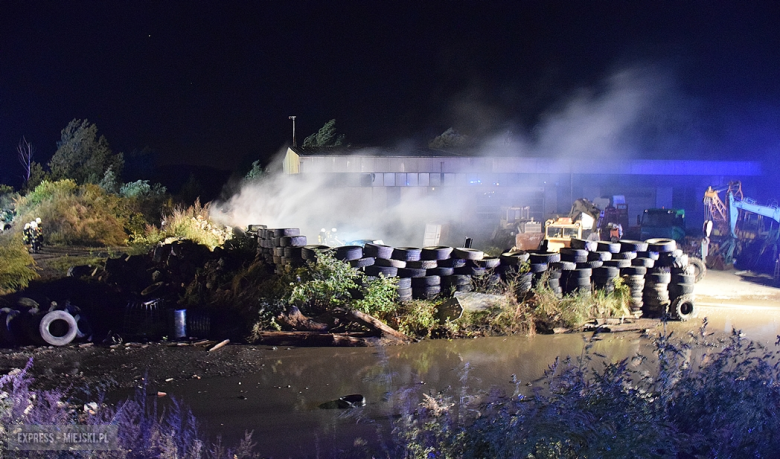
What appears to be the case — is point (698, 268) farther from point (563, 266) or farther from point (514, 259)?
point (514, 259)

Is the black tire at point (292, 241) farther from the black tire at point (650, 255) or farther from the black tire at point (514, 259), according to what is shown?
the black tire at point (650, 255)

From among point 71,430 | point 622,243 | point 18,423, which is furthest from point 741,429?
point 622,243

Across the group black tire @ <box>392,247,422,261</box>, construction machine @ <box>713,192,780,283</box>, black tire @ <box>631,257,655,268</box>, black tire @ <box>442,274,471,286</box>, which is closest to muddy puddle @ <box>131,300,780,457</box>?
black tire @ <box>442,274,471,286</box>

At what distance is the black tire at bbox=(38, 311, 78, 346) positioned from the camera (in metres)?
8.13

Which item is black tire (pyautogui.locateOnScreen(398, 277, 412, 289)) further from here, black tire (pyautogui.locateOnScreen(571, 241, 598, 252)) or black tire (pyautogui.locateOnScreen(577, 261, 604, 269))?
black tire (pyautogui.locateOnScreen(571, 241, 598, 252))

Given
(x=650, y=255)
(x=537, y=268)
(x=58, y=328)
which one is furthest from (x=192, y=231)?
(x=650, y=255)

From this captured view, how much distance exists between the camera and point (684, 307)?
10.4m

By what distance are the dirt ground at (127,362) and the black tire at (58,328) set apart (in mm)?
120

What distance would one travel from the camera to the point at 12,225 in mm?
21188

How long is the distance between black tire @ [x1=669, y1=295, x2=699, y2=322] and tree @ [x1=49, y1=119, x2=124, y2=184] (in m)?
36.6

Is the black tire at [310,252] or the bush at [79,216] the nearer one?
the black tire at [310,252]

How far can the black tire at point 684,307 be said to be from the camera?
10.3m

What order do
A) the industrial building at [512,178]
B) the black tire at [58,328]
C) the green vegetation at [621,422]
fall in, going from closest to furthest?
1. the green vegetation at [621,422]
2. the black tire at [58,328]
3. the industrial building at [512,178]

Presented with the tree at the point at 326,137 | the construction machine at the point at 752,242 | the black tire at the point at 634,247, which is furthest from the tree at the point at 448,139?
the black tire at the point at 634,247
